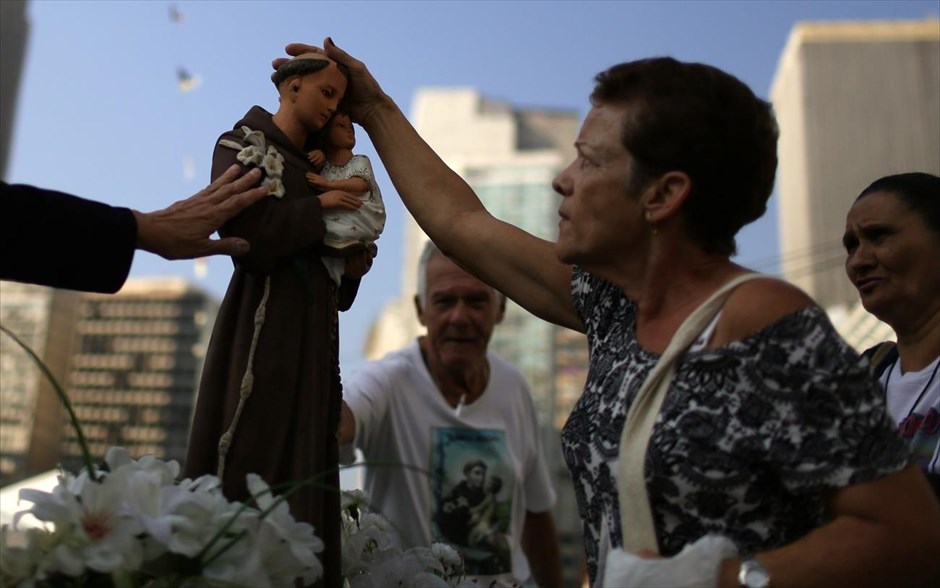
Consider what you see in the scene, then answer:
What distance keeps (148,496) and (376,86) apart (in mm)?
1044

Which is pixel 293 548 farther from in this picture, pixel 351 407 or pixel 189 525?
pixel 351 407

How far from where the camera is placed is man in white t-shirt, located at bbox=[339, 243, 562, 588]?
326cm

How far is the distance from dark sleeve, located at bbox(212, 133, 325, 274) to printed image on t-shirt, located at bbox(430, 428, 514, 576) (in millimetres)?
1646

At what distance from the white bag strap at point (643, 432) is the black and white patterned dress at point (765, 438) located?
0.01m

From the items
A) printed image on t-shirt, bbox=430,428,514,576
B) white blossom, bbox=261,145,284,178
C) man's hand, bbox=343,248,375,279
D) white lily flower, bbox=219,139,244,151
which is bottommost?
printed image on t-shirt, bbox=430,428,514,576

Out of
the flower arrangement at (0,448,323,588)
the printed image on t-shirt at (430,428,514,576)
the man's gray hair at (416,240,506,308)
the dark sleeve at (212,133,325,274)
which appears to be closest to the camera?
the flower arrangement at (0,448,323,588)

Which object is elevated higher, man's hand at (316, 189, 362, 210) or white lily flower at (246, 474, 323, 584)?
man's hand at (316, 189, 362, 210)

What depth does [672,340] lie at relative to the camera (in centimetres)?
158

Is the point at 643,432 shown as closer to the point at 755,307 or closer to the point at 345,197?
the point at 755,307

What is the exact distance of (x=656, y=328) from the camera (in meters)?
1.73

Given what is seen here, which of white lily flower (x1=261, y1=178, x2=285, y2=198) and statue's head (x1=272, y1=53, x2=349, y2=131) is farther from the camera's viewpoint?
statue's head (x1=272, y1=53, x2=349, y2=131)

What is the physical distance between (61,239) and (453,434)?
6.24ft

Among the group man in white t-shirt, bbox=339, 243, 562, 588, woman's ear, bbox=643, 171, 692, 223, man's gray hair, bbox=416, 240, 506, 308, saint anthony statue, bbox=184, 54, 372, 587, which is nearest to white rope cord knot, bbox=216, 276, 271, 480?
saint anthony statue, bbox=184, 54, 372, 587

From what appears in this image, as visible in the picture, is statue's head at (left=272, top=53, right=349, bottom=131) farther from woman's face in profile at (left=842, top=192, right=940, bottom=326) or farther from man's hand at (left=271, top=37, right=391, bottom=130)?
woman's face in profile at (left=842, top=192, right=940, bottom=326)
